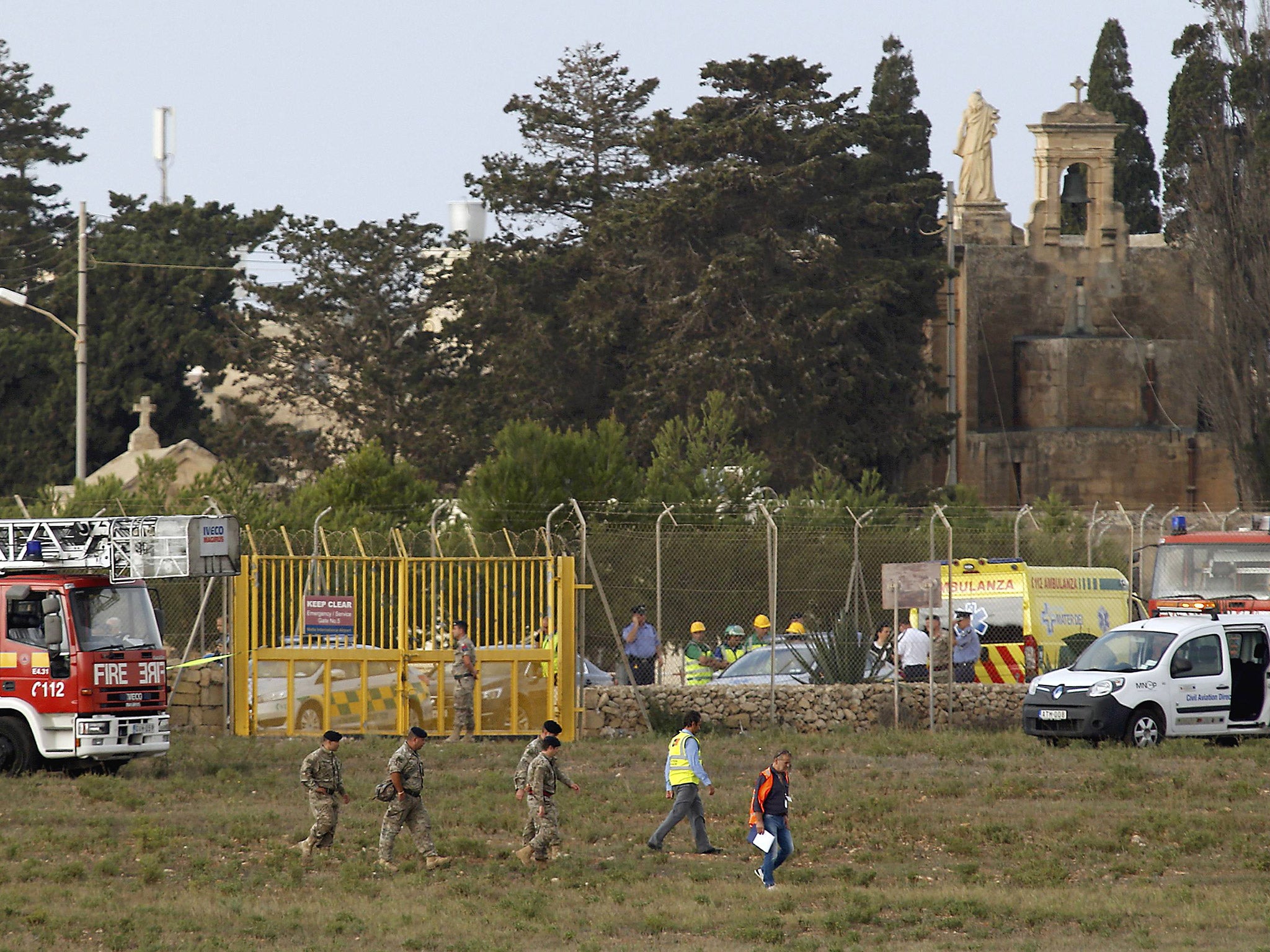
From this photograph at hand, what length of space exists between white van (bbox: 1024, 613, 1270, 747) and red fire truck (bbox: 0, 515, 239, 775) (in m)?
10.0

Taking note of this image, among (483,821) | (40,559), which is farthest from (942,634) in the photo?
(40,559)

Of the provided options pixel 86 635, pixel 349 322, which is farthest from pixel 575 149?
pixel 86 635

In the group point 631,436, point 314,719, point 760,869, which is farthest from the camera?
point 631,436

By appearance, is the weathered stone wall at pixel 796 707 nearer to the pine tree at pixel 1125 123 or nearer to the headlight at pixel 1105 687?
the headlight at pixel 1105 687

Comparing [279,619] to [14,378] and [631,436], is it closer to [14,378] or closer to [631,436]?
[631,436]

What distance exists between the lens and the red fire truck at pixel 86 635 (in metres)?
19.1

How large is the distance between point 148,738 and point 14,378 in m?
45.2

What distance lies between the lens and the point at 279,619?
2267cm

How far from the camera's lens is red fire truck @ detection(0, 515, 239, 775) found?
62.7 ft

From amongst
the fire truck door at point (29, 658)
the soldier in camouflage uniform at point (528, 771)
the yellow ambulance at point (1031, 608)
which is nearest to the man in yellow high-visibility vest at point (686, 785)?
the soldier in camouflage uniform at point (528, 771)

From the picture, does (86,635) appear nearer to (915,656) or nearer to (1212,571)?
(915,656)

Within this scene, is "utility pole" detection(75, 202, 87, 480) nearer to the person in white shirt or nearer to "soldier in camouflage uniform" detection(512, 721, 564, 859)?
the person in white shirt

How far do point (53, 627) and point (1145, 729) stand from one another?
12551 mm

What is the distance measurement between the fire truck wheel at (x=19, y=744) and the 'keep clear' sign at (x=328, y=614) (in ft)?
12.0
